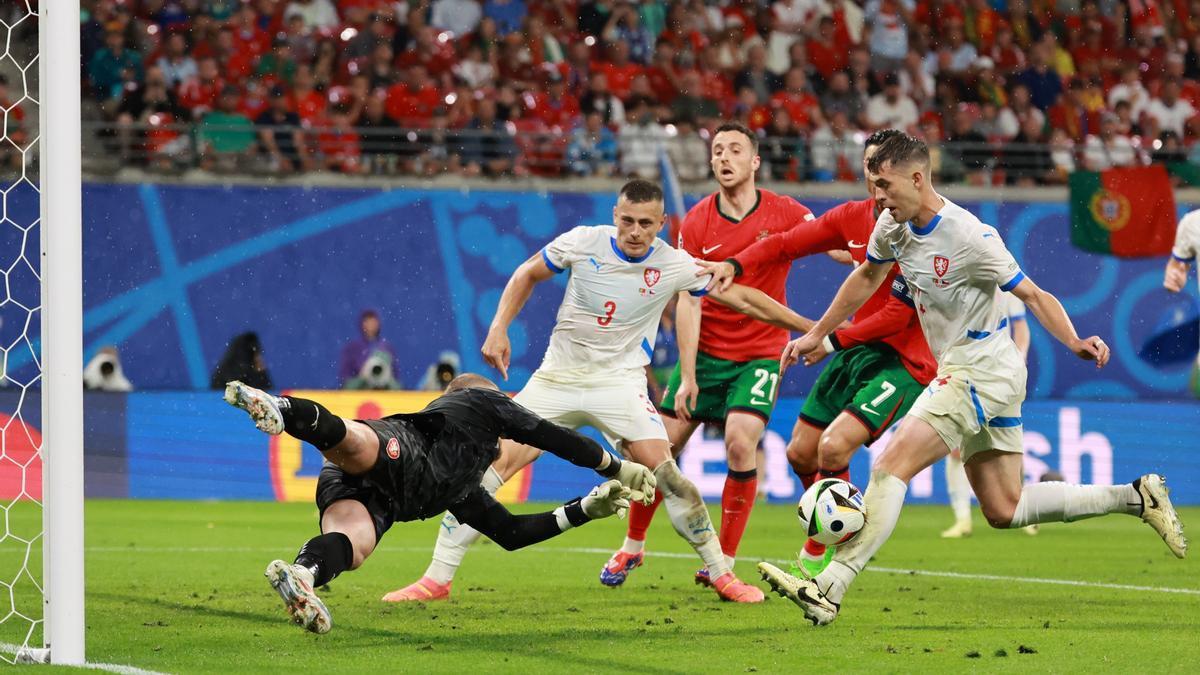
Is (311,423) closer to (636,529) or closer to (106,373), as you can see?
(636,529)

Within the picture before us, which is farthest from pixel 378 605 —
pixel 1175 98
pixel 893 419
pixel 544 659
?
pixel 1175 98

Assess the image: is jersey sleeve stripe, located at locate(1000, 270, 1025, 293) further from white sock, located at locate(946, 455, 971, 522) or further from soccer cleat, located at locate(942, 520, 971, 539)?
white sock, located at locate(946, 455, 971, 522)

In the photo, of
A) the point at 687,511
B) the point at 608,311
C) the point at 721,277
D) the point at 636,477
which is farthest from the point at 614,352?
the point at 636,477

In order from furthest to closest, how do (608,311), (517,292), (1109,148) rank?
(1109,148) < (608,311) < (517,292)

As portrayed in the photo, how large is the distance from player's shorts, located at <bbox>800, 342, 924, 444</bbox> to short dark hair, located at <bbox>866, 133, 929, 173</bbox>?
6.24 feet

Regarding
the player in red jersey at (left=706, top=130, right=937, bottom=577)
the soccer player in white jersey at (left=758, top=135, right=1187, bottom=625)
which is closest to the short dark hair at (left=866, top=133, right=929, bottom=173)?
the soccer player in white jersey at (left=758, top=135, right=1187, bottom=625)

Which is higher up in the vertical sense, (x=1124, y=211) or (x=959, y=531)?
(x=1124, y=211)

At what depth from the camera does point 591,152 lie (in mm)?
20016

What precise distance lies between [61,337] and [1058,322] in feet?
13.1

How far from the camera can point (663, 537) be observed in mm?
13227

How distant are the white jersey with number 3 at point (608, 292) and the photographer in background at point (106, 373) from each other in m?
10.2

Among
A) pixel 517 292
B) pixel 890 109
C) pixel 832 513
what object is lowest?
pixel 832 513

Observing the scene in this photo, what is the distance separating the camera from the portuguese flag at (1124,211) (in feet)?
67.4

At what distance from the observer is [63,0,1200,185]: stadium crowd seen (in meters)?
19.3
